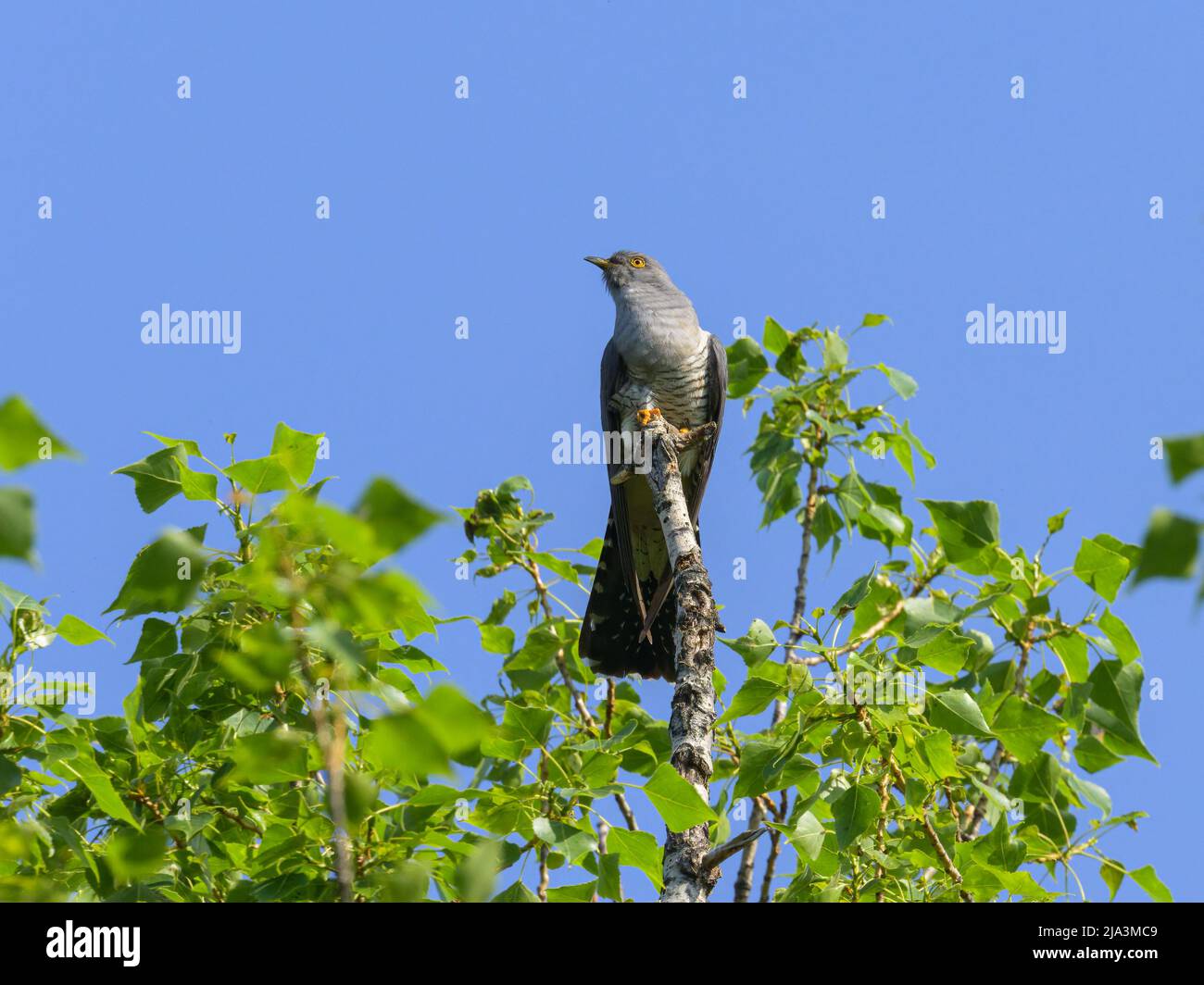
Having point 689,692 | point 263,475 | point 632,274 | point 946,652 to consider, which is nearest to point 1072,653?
point 946,652

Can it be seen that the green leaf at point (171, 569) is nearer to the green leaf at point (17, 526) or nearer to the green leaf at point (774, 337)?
the green leaf at point (17, 526)

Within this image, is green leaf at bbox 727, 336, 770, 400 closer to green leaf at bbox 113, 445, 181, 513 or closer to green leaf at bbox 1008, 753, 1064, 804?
green leaf at bbox 1008, 753, 1064, 804

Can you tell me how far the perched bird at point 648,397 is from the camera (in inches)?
208

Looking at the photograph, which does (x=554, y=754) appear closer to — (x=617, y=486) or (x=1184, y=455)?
(x=617, y=486)

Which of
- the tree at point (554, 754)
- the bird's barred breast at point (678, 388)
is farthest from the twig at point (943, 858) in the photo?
the bird's barred breast at point (678, 388)

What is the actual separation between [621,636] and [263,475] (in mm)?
2620

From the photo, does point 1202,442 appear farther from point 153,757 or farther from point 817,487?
point 817,487

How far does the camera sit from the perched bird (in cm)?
529

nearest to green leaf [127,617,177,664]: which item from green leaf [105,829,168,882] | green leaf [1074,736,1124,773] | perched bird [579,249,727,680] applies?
green leaf [105,829,168,882]

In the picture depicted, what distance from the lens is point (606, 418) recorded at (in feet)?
19.9

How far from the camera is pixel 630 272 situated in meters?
6.70

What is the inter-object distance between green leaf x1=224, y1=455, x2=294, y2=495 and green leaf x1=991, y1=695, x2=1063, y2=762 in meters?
2.15

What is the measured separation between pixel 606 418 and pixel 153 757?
3.31 meters
